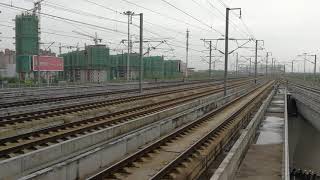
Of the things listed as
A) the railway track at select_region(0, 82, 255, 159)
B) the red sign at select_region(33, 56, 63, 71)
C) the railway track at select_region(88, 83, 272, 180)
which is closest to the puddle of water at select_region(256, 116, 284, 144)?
the railway track at select_region(88, 83, 272, 180)

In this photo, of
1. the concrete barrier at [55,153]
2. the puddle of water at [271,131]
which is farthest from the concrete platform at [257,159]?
the concrete barrier at [55,153]

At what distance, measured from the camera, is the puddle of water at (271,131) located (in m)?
18.7

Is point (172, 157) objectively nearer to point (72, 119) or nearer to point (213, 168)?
point (213, 168)

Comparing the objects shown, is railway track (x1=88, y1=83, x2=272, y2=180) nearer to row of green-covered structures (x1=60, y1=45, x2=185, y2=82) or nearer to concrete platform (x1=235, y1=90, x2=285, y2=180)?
concrete platform (x1=235, y1=90, x2=285, y2=180)

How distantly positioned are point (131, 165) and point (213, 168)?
2.82 m

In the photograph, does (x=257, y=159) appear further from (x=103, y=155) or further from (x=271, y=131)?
(x=271, y=131)

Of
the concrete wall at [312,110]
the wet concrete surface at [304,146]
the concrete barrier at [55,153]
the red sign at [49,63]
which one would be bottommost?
the wet concrete surface at [304,146]

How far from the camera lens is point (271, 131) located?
2158 centimetres

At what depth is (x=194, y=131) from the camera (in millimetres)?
20016

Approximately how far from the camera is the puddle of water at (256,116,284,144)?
18.7m

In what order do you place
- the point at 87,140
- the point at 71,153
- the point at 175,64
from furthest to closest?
the point at 175,64 → the point at 87,140 → the point at 71,153

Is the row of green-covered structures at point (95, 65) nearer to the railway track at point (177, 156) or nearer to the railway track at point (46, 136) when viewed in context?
the railway track at point (46, 136)

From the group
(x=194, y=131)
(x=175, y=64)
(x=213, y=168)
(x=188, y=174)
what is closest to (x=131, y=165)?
(x=188, y=174)

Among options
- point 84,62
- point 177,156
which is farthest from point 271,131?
point 84,62
